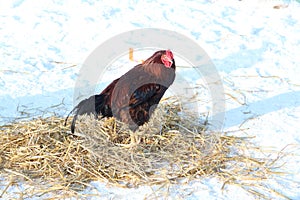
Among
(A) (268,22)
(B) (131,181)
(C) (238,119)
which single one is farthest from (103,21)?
(B) (131,181)

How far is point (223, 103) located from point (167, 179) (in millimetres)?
1567

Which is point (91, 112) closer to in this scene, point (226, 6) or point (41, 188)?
point (41, 188)

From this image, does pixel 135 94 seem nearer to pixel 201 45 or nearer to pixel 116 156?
pixel 116 156

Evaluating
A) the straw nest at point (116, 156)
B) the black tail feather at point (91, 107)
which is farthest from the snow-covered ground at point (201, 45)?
the black tail feather at point (91, 107)

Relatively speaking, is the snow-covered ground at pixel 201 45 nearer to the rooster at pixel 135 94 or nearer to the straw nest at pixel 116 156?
the straw nest at pixel 116 156

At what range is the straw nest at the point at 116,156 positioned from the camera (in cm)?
373

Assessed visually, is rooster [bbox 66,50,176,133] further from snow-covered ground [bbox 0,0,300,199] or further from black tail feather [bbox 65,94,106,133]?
snow-covered ground [bbox 0,0,300,199]

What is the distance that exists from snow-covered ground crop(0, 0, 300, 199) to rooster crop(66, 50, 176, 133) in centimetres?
70

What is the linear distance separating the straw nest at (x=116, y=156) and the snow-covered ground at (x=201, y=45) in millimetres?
135

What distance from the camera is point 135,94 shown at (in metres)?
4.07

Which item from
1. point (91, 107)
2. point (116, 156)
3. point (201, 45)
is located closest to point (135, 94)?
point (91, 107)

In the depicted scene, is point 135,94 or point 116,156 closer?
point 116,156

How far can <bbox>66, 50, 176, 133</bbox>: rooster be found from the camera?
13.4 ft

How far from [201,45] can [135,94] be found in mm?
2426
